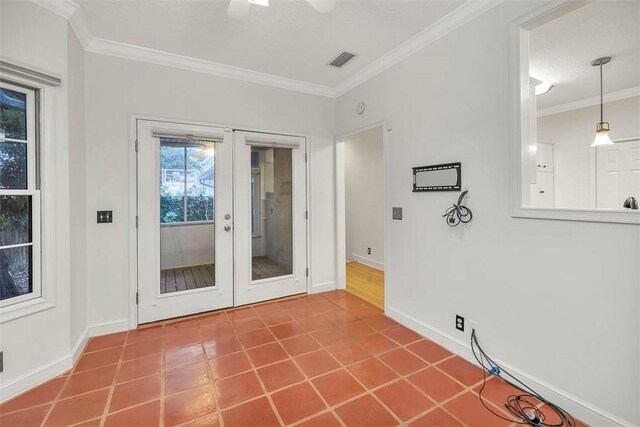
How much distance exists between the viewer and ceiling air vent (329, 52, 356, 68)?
2.92 m

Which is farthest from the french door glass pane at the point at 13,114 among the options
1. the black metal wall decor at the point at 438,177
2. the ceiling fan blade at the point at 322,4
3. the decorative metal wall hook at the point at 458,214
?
the decorative metal wall hook at the point at 458,214

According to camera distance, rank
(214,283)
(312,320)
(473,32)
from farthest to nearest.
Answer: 1. (214,283)
2. (312,320)
3. (473,32)

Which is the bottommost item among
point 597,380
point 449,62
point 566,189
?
point 597,380

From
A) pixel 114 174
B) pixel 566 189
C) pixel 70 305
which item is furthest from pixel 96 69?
pixel 566 189

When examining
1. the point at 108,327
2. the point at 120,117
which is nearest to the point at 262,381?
the point at 108,327

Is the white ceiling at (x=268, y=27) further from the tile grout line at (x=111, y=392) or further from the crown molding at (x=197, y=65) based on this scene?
the tile grout line at (x=111, y=392)

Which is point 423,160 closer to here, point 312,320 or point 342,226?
point 342,226

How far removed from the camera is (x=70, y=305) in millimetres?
2191

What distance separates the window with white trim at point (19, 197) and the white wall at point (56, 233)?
0.11 m

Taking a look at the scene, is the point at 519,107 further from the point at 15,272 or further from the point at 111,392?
the point at 15,272

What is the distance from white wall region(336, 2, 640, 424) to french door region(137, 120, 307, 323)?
1.32 m

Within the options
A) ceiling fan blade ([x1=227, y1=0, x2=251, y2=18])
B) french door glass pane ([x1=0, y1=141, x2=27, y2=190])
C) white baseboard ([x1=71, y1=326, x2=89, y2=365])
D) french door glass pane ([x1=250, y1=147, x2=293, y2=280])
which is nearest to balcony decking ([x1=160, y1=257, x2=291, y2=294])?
french door glass pane ([x1=250, y1=147, x2=293, y2=280])

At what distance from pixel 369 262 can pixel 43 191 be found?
4.48 meters

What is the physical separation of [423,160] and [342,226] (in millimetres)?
1616
